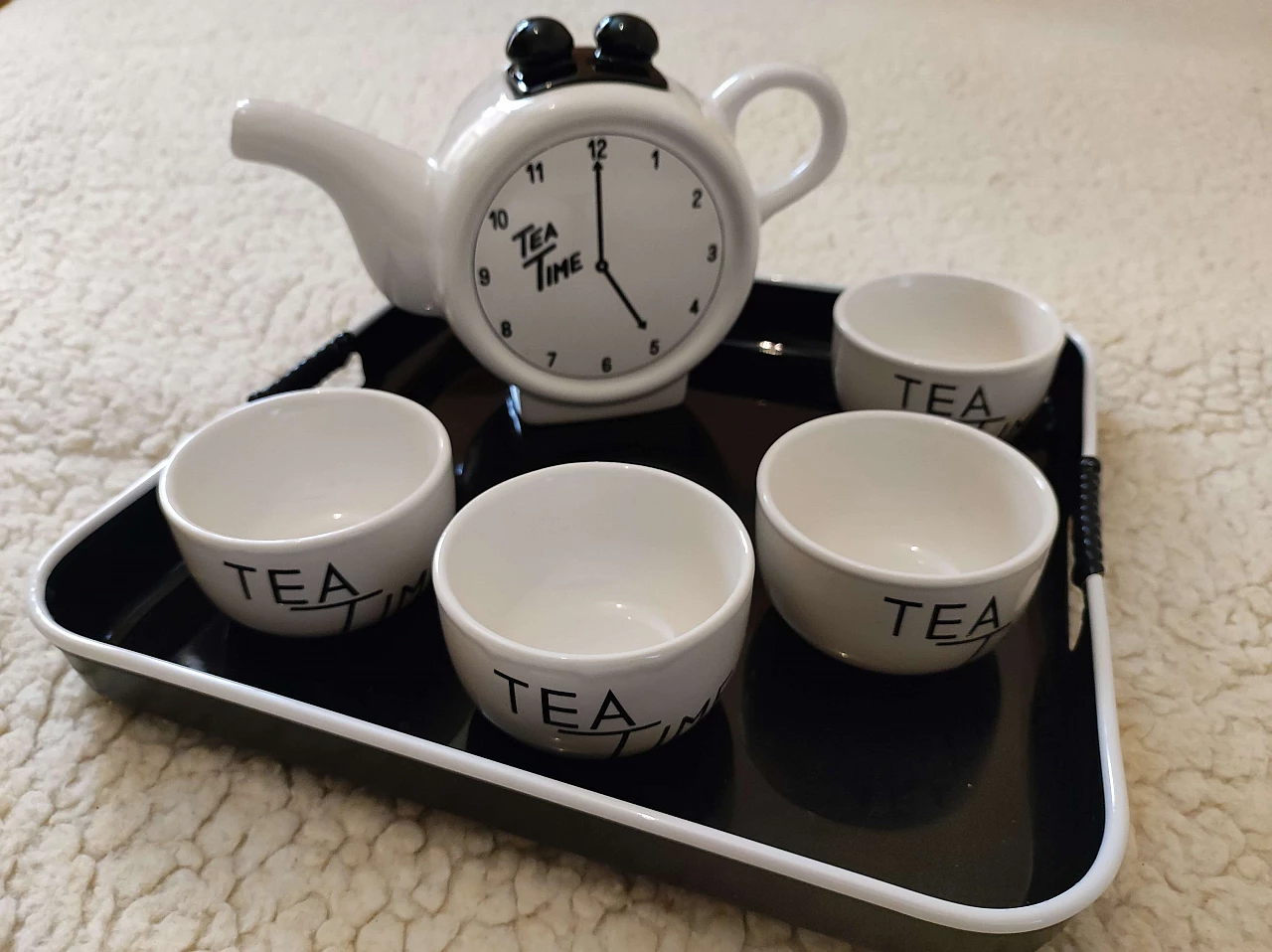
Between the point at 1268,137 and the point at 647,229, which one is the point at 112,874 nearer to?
the point at 647,229

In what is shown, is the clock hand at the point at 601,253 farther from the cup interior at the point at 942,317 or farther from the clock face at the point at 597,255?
the cup interior at the point at 942,317

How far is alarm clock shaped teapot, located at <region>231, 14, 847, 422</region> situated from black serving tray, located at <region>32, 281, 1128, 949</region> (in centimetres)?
13

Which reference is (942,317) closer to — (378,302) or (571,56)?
(571,56)

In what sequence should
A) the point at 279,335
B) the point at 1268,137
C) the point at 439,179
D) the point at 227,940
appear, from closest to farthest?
the point at 227,940 → the point at 439,179 → the point at 279,335 → the point at 1268,137

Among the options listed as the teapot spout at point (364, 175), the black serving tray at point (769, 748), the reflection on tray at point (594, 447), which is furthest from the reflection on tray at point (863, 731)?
the teapot spout at point (364, 175)

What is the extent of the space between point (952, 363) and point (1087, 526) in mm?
127

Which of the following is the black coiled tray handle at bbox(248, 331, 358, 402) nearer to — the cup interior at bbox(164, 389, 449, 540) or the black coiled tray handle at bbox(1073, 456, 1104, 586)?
the cup interior at bbox(164, 389, 449, 540)

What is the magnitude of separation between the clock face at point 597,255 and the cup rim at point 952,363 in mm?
73

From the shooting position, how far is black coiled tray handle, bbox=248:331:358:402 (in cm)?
45

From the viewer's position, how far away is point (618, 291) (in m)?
0.44

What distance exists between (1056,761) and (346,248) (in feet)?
1.85

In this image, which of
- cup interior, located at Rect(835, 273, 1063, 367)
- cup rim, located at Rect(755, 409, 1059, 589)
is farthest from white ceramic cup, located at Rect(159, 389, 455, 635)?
cup interior, located at Rect(835, 273, 1063, 367)

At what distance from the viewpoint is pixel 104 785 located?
1.08 feet

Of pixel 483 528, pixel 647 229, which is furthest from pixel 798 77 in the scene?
pixel 483 528
